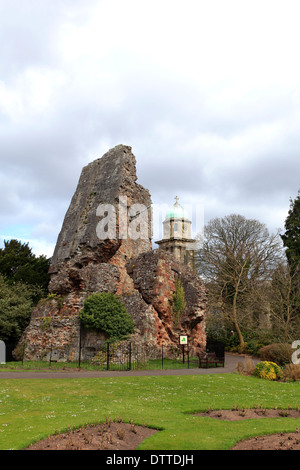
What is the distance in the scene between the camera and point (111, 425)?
339 inches

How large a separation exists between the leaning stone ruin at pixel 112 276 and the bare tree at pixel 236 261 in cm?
1134

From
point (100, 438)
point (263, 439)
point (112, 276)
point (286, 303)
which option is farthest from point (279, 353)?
point (100, 438)

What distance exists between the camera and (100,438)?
7.66 meters

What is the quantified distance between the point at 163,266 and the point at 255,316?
18.7 m

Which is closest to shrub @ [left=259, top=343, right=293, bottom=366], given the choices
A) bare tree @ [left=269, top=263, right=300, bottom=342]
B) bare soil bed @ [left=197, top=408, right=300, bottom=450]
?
bare tree @ [left=269, top=263, right=300, bottom=342]

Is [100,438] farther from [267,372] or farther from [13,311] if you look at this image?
[13,311]

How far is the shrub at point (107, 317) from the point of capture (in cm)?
2217

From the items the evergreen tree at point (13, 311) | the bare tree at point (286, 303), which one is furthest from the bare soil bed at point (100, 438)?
the bare tree at point (286, 303)

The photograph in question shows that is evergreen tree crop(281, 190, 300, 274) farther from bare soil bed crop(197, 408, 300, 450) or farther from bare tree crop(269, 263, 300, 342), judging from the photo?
bare soil bed crop(197, 408, 300, 450)

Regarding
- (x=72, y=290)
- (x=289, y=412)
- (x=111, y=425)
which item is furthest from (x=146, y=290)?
(x=111, y=425)

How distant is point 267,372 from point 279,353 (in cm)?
549

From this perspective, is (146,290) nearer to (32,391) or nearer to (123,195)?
(123,195)

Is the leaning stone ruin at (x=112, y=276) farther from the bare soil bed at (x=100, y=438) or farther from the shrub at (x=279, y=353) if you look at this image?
the bare soil bed at (x=100, y=438)
